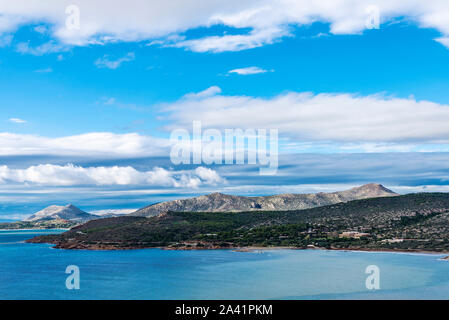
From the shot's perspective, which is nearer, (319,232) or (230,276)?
(230,276)

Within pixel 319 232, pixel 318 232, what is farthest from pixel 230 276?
pixel 319 232

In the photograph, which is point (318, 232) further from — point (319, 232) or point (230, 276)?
point (230, 276)

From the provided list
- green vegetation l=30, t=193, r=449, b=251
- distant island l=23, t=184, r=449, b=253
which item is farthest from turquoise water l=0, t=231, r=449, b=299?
green vegetation l=30, t=193, r=449, b=251

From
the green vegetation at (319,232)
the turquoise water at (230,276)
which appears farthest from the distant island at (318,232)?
the turquoise water at (230,276)

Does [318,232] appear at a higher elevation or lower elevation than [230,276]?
lower

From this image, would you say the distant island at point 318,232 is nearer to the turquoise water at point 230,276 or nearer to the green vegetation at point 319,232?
the green vegetation at point 319,232

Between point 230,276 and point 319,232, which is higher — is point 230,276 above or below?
above
